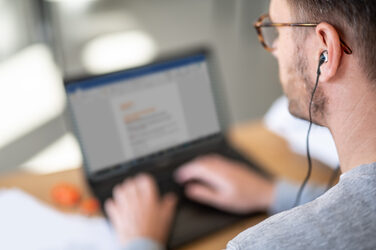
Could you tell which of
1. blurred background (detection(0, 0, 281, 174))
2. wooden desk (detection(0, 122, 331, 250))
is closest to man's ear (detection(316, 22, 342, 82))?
wooden desk (detection(0, 122, 331, 250))

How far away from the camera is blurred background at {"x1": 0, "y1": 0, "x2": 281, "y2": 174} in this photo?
2.08m

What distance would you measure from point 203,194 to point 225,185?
0.06m

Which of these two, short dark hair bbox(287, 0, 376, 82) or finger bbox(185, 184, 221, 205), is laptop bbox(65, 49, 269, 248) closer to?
finger bbox(185, 184, 221, 205)

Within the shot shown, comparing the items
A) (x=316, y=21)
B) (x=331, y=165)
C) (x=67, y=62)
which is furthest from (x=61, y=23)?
(x=316, y=21)

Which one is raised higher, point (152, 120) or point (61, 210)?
point (152, 120)

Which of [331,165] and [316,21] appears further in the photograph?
[331,165]

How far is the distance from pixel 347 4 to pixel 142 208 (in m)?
0.56

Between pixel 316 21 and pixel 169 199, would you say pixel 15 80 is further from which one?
pixel 316 21

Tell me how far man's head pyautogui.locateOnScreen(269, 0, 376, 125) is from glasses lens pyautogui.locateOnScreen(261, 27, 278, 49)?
0.02 metres

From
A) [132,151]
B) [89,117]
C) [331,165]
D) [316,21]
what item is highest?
[316,21]

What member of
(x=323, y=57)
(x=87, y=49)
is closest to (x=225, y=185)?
(x=323, y=57)

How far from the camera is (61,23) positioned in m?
2.69

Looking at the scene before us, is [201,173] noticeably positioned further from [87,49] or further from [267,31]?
[87,49]

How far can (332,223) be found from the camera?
48 cm
